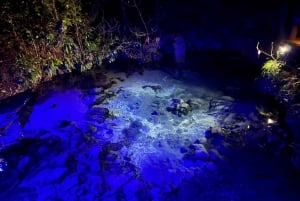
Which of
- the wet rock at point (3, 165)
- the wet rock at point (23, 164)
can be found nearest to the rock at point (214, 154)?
the wet rock at point (23, 164)

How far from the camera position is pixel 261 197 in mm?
5320

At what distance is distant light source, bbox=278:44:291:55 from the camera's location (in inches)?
300

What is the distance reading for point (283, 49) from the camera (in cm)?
777

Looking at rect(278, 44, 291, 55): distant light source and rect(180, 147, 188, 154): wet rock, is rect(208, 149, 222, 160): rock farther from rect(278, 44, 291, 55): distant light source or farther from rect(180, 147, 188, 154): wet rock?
rect(278, 44, 291, 55): distant light source

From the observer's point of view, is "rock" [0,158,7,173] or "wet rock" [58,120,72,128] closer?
"rock" [0,158,7,173]

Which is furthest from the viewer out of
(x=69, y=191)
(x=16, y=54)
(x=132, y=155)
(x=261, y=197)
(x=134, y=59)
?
(x=134, y=59)

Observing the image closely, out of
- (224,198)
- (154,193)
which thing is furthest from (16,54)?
(224,198)

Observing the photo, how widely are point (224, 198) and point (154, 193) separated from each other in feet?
4.46

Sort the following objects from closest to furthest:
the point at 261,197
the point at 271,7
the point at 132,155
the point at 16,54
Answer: the point at 261,197 → the point at 132,155 → the point at 16,54 → the point at 271,7

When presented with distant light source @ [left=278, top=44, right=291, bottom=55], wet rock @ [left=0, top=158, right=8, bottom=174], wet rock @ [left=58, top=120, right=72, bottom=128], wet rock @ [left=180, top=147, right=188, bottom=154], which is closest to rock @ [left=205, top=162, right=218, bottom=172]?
wet rock @ [left=180, top=147, right=188, bottom=154]

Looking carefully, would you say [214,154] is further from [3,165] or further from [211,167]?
[3,165]

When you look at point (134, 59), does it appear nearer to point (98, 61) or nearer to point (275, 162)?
point (98, 61)

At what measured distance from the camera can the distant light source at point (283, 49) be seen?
7624mm

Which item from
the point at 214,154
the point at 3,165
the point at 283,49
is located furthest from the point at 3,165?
the point at 283,49
